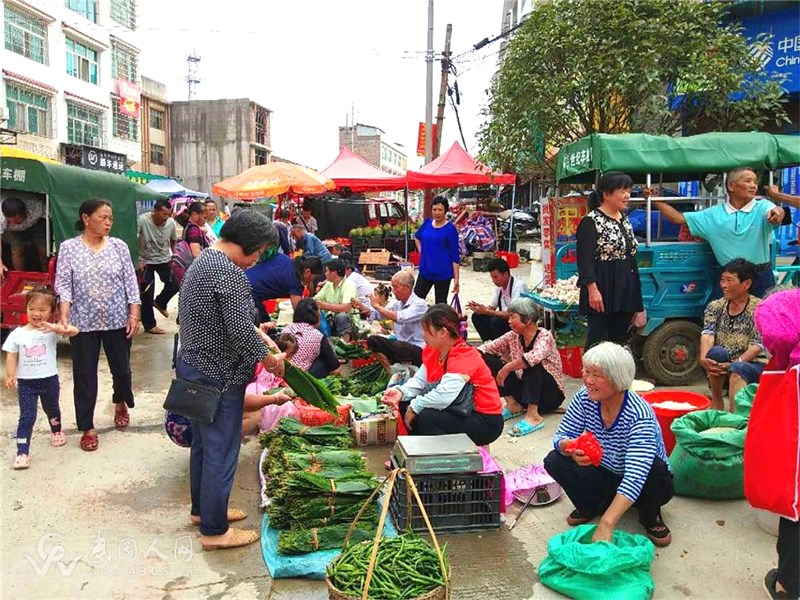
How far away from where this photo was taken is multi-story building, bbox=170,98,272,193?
45.4 m

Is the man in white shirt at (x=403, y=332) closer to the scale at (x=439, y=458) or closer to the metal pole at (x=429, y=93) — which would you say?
the scale at (x=439, y=458)

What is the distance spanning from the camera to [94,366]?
4.93 m

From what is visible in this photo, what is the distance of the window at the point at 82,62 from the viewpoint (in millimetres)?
27484

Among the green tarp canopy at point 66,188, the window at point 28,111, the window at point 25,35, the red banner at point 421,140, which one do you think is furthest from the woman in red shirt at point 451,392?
the window at point 25,35

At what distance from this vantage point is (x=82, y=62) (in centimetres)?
2852

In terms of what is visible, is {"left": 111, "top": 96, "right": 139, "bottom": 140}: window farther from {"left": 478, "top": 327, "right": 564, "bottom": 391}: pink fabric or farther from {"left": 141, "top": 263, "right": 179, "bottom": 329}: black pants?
{"left": 478, "top": 327, "right": 564, "bottom": 391}: pink fabric

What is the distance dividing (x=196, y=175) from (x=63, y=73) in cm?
1973

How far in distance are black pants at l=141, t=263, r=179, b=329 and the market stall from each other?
552cm

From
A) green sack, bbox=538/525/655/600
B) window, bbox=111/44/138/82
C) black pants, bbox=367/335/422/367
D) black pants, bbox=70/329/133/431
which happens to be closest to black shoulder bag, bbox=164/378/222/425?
green sack, bbox=538/525/655/600

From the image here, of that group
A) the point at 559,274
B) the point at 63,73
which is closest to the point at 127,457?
the point at 559,274

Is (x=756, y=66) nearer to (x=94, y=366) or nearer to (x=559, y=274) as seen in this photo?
(x=559, y=274)

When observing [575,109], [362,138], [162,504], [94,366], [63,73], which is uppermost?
[362,138]

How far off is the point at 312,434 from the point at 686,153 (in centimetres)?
417

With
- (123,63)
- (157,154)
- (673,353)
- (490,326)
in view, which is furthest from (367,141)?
(673,353)
